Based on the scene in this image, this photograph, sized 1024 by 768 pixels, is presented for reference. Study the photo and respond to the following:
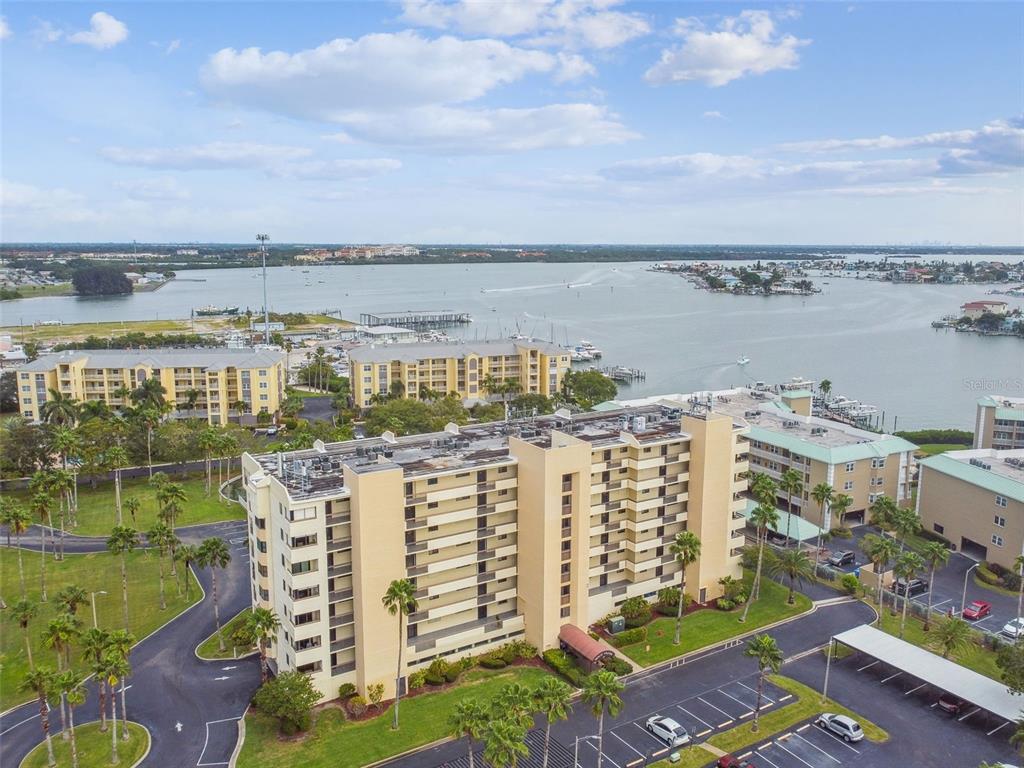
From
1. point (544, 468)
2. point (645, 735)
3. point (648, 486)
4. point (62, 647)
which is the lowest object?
point (645, 735)

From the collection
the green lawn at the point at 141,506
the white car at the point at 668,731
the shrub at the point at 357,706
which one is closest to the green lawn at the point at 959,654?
the white car at the point at 668,731

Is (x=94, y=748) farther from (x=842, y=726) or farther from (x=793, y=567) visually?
(x=793, y=567)

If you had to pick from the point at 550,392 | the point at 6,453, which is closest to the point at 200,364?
the point at 6,453

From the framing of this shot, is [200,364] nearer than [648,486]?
No

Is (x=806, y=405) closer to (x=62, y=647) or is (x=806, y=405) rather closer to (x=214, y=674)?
(x=214, y=674)

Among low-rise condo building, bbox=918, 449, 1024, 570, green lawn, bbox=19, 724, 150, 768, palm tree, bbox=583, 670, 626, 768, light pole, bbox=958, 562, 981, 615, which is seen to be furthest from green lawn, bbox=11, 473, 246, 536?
low-rise condo building, bbox=918, 449, 1024, 570

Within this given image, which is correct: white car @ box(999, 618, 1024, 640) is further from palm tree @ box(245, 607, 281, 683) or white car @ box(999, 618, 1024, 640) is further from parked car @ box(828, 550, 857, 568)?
palm tree @ box(245, 607, 281, 683)

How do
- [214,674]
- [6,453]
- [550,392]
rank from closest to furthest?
1. [214,674]
2. [6,453]
3. [550,392]

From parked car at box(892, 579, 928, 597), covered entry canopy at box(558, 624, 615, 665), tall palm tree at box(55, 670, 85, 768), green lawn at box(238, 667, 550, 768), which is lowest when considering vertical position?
green lawn at box(238, 667, 550, 768)
